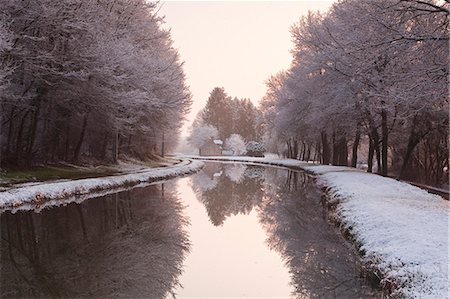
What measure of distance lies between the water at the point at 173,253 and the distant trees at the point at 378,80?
6.17 meters

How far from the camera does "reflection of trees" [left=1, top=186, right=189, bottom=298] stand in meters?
7.84

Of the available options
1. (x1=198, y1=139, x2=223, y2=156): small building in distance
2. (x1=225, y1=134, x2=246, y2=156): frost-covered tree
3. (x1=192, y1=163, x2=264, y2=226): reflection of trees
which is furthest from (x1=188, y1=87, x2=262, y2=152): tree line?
(x1=192, y1=163, x2=264, y2=226): reflection of trees

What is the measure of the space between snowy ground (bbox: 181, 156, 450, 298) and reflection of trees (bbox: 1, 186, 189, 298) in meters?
4.05

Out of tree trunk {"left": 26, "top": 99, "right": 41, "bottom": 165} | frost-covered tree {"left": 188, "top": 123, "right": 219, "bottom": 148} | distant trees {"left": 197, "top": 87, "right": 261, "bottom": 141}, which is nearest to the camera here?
tree trunk {"left": 26, "top": 99, "right": 41, "bottom": 165}

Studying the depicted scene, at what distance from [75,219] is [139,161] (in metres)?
28.8

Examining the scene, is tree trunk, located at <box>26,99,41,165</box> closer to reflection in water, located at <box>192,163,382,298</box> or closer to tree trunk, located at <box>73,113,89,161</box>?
tree trunk, located at <box>73,113,89,161</box>

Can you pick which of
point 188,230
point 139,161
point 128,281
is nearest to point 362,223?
point 188,230

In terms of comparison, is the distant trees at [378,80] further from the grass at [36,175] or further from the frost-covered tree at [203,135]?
the frost-covered tree at [203,135]

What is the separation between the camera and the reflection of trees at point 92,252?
25.7 ft

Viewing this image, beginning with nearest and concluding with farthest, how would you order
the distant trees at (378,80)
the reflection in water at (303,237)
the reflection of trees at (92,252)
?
the reflection of trees at (92,252) < the reflection in water at (303,237) < the distant trees at (378,80)

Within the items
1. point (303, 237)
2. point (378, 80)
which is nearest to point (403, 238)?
point (303, 237)

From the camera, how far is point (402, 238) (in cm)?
977

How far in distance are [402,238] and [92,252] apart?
22.9 feet

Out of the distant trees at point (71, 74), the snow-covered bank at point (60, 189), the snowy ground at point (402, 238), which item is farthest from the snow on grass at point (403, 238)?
the distant trees at point (71, 74)
